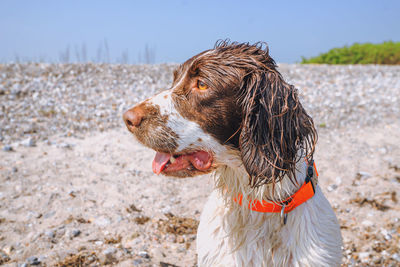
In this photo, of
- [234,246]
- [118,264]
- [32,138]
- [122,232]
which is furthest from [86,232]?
[32,138]

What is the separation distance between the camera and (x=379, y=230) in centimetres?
438

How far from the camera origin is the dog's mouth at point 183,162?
7.90 feet

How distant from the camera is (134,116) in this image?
2.39 metres

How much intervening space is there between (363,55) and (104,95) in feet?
56.3

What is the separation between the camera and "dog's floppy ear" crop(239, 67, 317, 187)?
219 cm

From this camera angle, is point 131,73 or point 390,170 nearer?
point 390,170

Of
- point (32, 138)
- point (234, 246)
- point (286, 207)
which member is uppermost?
point (286, 207)

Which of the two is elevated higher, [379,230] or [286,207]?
[286,207]

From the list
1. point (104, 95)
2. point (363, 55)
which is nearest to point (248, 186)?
point (104, 95)

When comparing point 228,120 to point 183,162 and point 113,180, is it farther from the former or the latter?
point 113,180

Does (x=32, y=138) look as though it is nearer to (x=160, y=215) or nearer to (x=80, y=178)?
(x=80, y=178)

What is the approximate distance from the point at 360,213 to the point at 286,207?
9.71 feet

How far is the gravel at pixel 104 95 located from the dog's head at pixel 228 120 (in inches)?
179

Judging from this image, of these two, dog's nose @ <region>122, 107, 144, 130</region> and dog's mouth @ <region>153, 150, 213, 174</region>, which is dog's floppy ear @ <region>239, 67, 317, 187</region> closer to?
dog's mouth @ <region>153, 150, 213, 174</region>
